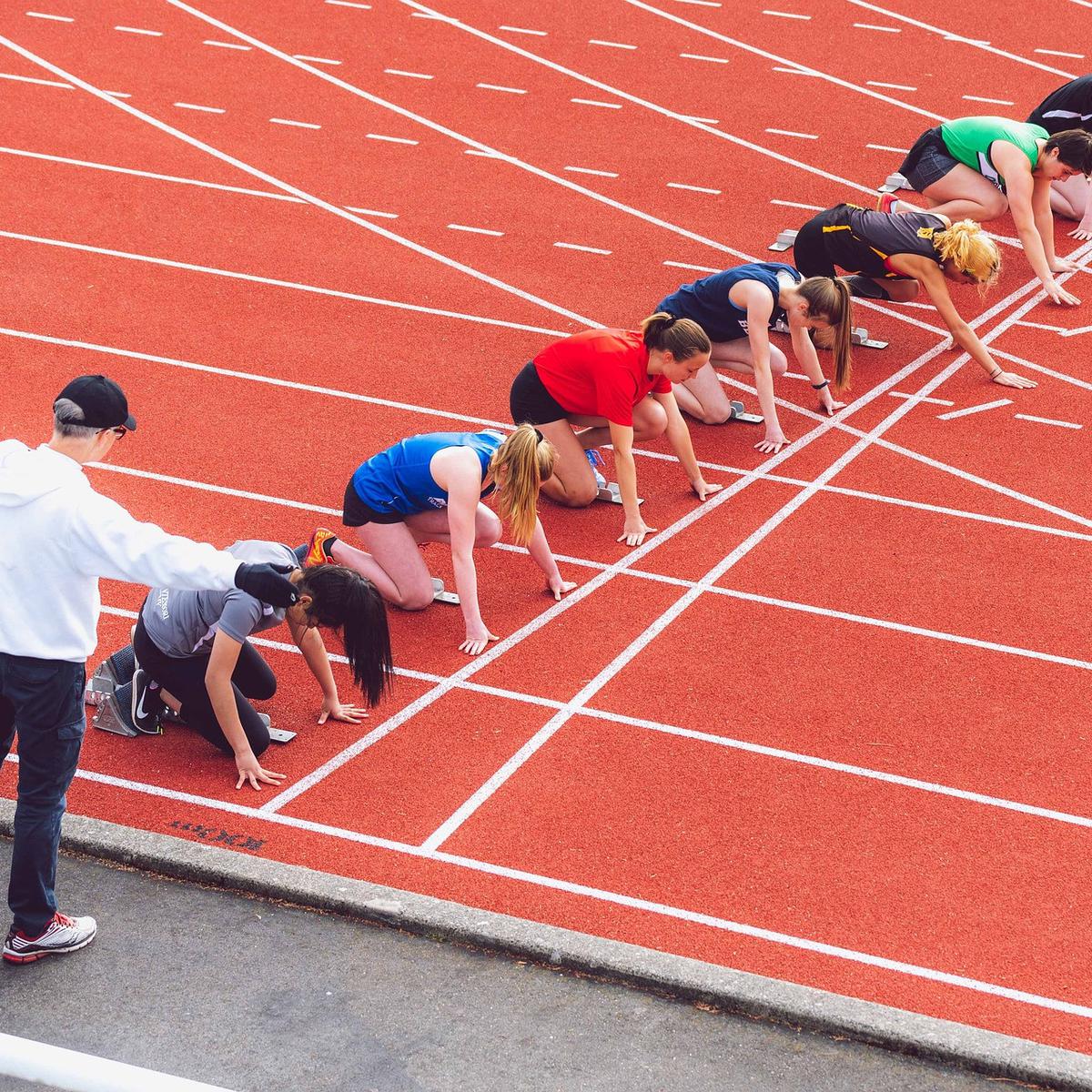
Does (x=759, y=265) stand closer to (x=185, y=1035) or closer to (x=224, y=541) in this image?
(x=224, y=541)

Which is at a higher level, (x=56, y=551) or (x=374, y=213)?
(x=374, y=213)

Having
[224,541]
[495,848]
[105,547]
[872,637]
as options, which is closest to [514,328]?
[224,541]

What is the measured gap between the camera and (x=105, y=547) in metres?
4.68

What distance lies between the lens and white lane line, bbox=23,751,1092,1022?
5285 mm

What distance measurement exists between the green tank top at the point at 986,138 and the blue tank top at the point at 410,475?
221 inches

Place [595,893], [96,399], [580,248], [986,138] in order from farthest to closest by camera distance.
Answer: [580,248]
[986,138]
[595,893]
[96,399]

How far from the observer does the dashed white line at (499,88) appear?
14852 millimetres

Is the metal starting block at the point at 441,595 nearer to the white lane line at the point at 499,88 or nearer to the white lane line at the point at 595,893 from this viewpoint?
the white lane line at the point at 595,893

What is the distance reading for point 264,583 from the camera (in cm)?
448

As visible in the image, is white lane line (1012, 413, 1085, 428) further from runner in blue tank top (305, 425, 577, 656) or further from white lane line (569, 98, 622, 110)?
white lane line (569, 98, 622, 110)

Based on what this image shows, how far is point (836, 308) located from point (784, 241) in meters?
3.20

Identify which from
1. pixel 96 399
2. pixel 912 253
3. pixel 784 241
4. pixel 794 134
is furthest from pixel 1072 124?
pixel 96 399

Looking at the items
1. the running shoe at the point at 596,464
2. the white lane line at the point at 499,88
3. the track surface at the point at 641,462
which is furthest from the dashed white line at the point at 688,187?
the running shoe at the point at 596,464

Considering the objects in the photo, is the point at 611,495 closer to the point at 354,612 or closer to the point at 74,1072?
the point at 354,612
